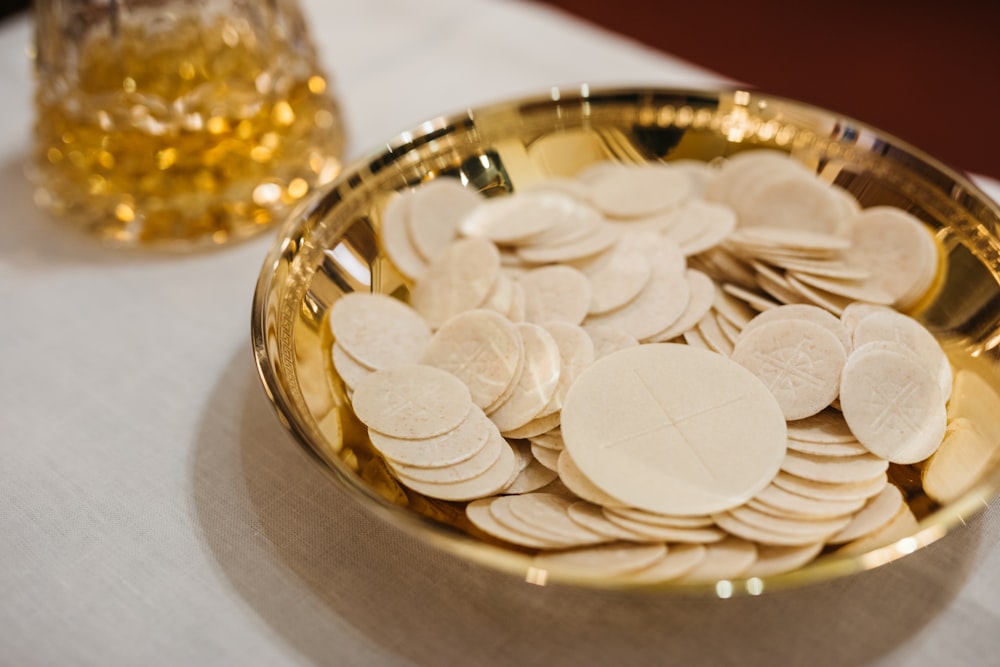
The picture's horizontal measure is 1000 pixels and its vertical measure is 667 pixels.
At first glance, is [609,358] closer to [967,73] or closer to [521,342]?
[521,342]

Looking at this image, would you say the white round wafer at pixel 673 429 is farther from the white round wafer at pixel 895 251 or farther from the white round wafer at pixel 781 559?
the white round wafer at pixel 895 251

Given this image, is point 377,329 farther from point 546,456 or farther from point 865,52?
point 865,52

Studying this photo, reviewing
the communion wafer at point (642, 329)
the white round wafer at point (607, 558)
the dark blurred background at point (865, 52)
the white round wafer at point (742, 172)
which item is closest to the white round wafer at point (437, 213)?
the communion wafer at point (642, 329)

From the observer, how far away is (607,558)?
1.62 feet

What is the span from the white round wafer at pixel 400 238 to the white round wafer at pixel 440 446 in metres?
0.19

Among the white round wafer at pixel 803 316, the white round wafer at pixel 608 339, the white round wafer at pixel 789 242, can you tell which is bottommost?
the white round wafer at pixel 608 339

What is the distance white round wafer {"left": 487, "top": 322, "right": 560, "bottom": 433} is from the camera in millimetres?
589

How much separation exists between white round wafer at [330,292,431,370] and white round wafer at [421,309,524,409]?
0.06 feet

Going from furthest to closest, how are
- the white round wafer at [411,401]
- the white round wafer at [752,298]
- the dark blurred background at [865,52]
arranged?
1. the dark blurred background at [865,52]
2. the white round wafer at [752,298]
3. the white round wafer at [411,401]

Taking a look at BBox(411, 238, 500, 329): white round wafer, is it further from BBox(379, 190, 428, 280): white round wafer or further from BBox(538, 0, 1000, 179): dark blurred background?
BBox(538, 0, 1000, 179): dark blurred background

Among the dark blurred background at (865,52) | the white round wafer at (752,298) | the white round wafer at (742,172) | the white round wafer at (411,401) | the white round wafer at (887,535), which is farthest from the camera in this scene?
the dark blurred background at (865,52)

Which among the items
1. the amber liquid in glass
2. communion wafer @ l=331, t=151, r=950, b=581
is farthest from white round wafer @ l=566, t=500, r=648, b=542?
the amber liquid in glass

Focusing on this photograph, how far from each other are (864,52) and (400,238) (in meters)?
1.70

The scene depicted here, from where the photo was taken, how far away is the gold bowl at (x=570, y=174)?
0.48 meters
